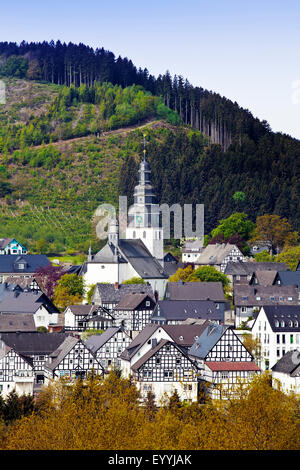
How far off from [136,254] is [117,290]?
1393 centimetres

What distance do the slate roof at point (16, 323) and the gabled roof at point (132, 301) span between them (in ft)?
22.6

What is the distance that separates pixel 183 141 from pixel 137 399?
8600 centimetres

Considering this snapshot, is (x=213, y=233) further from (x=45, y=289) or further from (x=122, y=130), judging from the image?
(x=122, y=130)

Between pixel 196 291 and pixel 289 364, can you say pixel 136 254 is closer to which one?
pixel 196 291

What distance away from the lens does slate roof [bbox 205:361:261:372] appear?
68.8 m

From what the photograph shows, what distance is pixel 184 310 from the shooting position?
273ft

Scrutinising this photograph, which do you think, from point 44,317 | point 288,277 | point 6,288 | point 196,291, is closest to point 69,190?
point 6,288

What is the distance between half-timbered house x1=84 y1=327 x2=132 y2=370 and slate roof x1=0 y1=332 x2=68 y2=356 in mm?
2168

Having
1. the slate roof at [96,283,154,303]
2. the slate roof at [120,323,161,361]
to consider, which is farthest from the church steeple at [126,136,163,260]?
the slate roof at [120,323,161,361]

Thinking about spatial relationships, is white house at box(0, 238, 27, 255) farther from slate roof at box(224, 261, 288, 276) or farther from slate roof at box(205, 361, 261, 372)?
slate roof at box(205, 361, 261, 372)

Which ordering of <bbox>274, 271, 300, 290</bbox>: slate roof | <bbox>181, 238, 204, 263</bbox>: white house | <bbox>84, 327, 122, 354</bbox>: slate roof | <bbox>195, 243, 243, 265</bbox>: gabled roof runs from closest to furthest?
1. <bbox>84, 327, 122, 354</bbox>: slate roof
2. <bbox>274, 271, 300, 290</bbox>: slate roof
3. <bbox>195, 243, 243, 265</bbox>: gabled roof
4. <bbox>181, 238, 204, 263</bbox>: white house

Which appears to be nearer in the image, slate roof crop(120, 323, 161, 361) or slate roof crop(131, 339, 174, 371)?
slate roof crop(131, 339, 174, 371)

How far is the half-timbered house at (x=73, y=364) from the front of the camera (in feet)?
230
